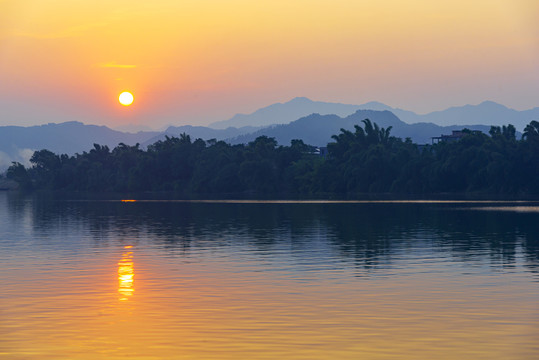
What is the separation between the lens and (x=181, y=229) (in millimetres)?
65000

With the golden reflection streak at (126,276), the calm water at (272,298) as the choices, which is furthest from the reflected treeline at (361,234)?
the golden reflection streak at (126,276)

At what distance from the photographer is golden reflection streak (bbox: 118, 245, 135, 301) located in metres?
29.0

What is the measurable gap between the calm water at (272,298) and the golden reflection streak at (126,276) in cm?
7

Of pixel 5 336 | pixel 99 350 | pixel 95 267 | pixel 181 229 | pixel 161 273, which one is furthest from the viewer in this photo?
pixel 181 229

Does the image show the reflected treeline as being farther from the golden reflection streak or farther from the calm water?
the golden reflection streak

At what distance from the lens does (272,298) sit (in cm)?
2686

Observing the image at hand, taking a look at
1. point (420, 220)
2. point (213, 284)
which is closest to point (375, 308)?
point (213, 284)

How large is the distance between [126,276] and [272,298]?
8.94 meters

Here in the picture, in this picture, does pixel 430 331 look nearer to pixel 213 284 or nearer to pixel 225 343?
pixel 225 343

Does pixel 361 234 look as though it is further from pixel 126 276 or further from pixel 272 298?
pixel 272 298

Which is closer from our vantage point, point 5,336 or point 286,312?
point 5,336

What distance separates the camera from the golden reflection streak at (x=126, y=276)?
29.0 metres

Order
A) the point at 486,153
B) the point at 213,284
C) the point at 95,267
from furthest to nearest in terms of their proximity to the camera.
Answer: the point at 486,153 → the point at 95,267 → the point at 213,284

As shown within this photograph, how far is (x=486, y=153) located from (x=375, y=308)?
494ft
